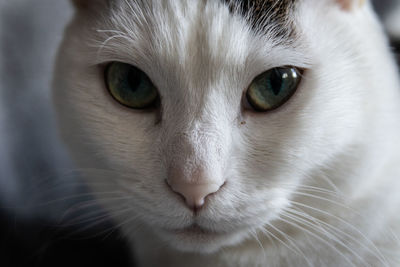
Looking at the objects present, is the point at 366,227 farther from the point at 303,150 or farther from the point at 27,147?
the point at 27,147

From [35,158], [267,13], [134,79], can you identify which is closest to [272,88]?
[267,13]

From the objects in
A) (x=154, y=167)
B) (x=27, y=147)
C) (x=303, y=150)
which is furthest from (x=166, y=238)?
(x=27, y=147)

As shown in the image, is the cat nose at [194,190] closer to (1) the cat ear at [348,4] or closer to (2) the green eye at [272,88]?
(2) the green eye at [272,88]

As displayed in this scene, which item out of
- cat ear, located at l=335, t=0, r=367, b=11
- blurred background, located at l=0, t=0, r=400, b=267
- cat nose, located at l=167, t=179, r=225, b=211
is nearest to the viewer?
cat nose, located at l=167, t=179, r=225, b=211

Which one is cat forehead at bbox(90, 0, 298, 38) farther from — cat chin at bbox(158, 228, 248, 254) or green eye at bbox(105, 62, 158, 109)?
cat chin at bbox(158, 228, 248, 254)

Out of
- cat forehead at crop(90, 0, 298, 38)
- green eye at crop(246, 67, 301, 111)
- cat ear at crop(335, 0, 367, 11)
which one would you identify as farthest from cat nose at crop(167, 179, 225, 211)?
cat ear at crop(335, 0, 367, 11)

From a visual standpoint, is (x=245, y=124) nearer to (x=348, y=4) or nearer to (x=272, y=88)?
(x=272, y=88)
